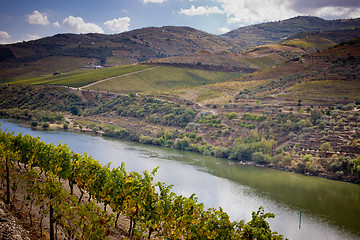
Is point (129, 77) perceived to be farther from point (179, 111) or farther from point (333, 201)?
point (333, 201)

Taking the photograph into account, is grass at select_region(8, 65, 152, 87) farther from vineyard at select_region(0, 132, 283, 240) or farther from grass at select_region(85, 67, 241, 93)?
vineyard at select_region(0, 132, 283, 240)

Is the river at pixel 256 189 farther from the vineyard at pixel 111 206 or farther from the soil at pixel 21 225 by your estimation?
the soil at pixel 21 225

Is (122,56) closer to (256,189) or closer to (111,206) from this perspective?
(256,189)

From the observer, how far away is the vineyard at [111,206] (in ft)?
52.9

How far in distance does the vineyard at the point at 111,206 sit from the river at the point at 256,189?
15.3 meters

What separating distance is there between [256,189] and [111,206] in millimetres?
26816

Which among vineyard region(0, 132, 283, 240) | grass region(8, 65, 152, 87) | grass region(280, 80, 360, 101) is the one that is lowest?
vineyard region(0, 132, 283, 240)

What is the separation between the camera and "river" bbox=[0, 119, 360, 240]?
32750mm

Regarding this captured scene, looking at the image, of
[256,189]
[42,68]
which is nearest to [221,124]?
[256,189]


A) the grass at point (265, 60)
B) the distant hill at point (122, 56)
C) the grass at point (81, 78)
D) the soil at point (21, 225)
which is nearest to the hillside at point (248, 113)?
the grass at point (81, 78)

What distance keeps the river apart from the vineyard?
15314 millimetres

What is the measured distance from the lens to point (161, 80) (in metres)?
121

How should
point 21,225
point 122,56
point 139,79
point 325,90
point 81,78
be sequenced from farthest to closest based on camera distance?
point 122,56
point 81,78
point 139,79
point 325,90
point 21,225

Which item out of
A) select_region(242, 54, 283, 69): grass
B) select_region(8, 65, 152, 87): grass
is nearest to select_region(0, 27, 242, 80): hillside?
select_region(8, 65, 152, 87): grass
